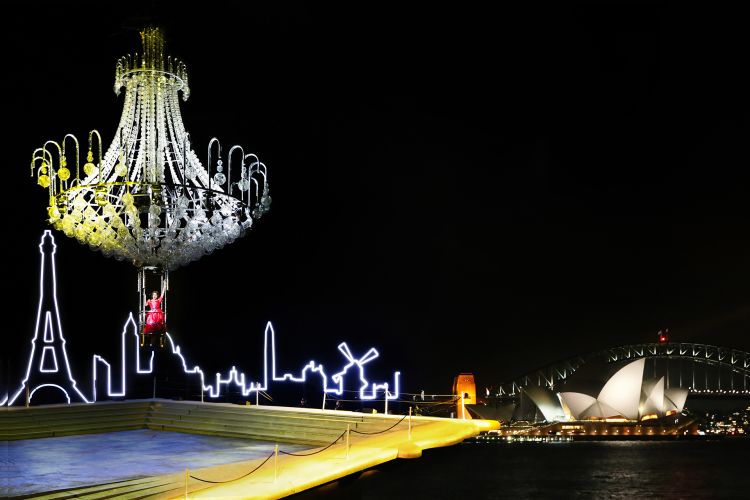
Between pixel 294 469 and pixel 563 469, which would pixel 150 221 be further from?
pixel 563 469

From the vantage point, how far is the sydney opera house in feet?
124

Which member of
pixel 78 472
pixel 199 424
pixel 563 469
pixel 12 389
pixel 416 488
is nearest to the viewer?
Result: pixel 78 472

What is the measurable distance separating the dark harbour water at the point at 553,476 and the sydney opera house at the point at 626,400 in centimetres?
2027

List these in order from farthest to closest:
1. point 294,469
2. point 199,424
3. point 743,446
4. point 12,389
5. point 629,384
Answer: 1. point 629,384
2. point 743,446
3. point 12,389
4. point 199,424
5. point 294,469

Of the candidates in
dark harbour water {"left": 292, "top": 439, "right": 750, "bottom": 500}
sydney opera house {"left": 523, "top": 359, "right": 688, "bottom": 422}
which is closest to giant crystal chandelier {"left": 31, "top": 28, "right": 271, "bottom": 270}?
dark harbour water {"left": 292, "top": 439, "right": 750, "bottom": 500}

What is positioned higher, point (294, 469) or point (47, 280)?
point (47, 280)

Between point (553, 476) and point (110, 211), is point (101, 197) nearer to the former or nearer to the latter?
point (110, 211)

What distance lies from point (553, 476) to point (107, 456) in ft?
24.5

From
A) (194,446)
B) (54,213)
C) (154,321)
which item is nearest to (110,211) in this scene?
(54,213)

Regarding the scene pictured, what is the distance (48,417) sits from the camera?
50.9 ft

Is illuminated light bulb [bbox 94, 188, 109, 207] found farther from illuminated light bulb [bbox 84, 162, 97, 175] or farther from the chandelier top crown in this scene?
the chandelier top crown

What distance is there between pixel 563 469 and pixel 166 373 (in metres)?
9.54

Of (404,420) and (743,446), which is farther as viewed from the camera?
(743,446)

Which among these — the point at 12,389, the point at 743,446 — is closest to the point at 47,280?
the point at 12,389
